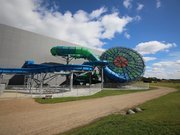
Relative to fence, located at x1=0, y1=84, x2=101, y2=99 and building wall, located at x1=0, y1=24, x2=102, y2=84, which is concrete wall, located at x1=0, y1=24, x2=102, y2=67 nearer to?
building wall, located at x1=0, y1=24, x2=102, y2=84

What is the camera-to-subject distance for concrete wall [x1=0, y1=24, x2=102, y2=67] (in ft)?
133

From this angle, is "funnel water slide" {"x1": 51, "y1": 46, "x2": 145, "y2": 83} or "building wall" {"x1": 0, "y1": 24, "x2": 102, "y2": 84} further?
"funnel water slide" {"x1": 51, "y1": 46, "x2": 145, "y2": 83}

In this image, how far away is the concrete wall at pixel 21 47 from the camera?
40438 mm

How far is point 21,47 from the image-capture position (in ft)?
144

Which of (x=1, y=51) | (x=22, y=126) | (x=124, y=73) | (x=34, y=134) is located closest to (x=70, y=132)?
(x=34, y=134)

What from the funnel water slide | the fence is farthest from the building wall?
the funnel water slide

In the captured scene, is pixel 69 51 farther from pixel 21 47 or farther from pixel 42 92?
pixel 42 92

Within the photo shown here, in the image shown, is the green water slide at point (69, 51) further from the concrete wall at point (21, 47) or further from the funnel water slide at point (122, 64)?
the concrete wall at point (21, 47)

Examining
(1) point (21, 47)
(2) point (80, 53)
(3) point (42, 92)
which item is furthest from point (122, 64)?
(3) point (42, 92)

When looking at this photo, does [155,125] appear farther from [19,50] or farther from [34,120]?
[19,50]

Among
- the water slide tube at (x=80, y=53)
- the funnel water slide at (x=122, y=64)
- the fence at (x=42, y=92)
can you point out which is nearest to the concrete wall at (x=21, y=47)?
the water slide tube at (x=80, y=53)

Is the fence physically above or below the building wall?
below

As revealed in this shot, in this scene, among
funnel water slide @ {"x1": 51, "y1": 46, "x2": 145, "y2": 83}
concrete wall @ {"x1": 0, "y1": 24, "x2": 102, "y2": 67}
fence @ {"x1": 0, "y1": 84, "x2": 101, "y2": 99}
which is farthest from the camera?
funnel water slide @ {"x1": 51, "y1": 46, "x2": 145, "y2": 83}

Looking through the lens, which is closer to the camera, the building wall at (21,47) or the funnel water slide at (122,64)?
the building wall at (21,47)
